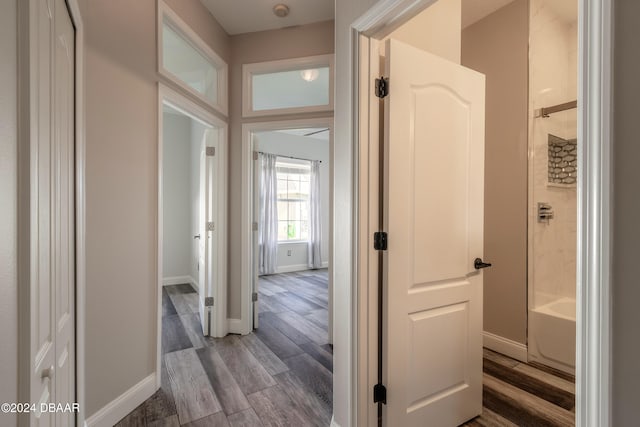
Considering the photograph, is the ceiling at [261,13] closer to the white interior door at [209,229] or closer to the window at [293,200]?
the white interior door at [209,229]

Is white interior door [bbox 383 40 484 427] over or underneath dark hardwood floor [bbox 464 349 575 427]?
over

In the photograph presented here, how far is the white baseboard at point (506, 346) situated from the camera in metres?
2.46

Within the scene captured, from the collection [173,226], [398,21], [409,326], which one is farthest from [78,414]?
[173,226]

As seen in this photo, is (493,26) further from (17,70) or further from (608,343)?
(17,70)

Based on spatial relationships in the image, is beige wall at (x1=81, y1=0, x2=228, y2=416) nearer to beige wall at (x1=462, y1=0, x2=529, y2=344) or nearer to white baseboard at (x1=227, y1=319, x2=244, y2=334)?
white baseboard at (x1=227, y1=319, x2=244, y2=334)

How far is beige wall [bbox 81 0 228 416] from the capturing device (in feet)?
5.15

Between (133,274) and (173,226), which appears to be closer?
(133,274)

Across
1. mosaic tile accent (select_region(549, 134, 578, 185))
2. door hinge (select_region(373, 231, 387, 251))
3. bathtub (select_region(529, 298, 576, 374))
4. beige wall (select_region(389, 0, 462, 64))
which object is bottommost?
bathtub (select_region(529, 298, 576, 374))

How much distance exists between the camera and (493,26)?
263 centimetres

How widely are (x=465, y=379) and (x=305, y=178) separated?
5.05 meters

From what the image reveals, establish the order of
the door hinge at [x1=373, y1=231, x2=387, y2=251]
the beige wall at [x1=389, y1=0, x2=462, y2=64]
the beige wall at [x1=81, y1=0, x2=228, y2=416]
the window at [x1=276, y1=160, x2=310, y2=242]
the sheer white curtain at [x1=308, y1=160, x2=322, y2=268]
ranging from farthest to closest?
the sheer white curtain at [x1=308, y1=160, x2=322, y2=268]
the window at [x1=276, y1=160, x2=310, y2=242]
the beige wall at [x1=389, y1=0, x2=462, y2=64]
the beige wall at [x1=81, y1=0, x2=228, y2=416]
the door hinge at [x1=373, y1=231, x2=387, y2=251]

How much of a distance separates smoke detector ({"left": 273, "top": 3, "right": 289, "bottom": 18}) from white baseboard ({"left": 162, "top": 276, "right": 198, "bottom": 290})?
3987mm

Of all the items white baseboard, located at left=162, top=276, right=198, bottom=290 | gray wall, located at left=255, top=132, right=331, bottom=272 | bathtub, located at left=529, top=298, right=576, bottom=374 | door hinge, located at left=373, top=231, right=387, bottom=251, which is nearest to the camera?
door hinge, located at left=373, top=231, right=387, bottom=251

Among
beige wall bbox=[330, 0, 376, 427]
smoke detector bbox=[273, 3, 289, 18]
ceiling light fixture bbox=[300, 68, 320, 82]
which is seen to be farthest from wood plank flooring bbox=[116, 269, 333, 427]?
smoke detector bbox=[273, 3, 289, 18]
